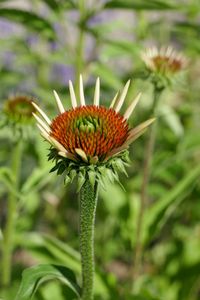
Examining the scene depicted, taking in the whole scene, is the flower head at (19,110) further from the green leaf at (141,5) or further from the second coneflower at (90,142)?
the second coneflower at (90,142)

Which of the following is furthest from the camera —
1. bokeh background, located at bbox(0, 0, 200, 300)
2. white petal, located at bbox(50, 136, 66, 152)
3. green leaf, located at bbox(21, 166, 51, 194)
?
bokeh background, located at bbox(0, 0, 200, 300)

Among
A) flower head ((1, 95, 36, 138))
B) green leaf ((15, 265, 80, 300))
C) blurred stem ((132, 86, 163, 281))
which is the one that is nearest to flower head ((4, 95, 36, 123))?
flower head ((1, 95, 36, 138))

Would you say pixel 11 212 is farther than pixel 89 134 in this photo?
Yes

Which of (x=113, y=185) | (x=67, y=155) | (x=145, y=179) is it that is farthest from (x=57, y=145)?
(x=113, y=185)

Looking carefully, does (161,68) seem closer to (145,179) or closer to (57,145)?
(145,179)

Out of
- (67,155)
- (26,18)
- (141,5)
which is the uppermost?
(26,18)

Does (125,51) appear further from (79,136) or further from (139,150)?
(139,150)

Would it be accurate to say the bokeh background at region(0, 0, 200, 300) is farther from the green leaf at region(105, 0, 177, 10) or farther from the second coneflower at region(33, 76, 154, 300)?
the second coneflower at region(33, 76, 154, 300)
